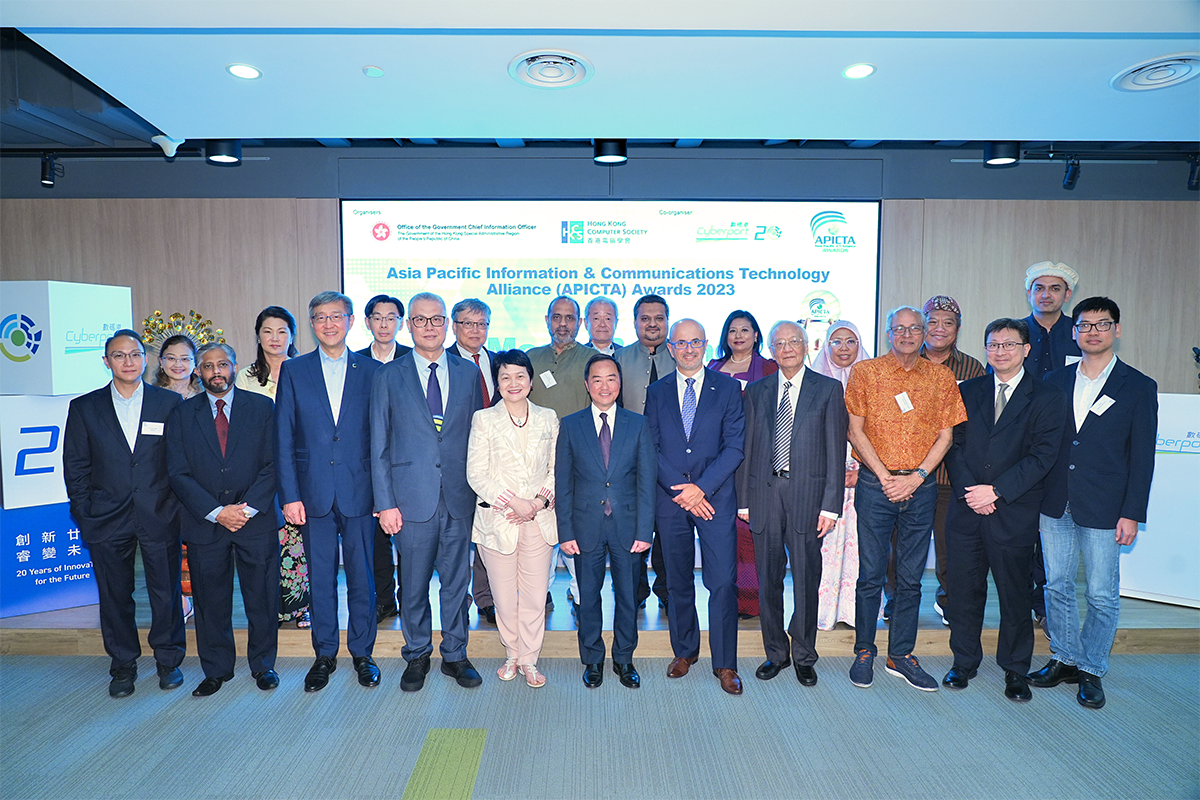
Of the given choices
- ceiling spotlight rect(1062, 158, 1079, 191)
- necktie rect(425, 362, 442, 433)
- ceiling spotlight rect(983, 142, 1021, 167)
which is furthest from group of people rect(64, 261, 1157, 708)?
ceiling spotlight rect(1062, 158, 1079, 191)

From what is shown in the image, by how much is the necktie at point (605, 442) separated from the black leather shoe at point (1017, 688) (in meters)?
2.10

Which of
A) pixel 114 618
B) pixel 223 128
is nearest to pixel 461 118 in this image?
pixel 223 128

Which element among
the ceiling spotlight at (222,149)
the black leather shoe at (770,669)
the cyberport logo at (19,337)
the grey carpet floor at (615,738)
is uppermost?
the ceiling spotlight at (222,149)

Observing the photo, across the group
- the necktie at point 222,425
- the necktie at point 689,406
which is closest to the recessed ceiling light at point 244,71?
the necktie at point 222,425

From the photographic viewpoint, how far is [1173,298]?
6.21 metres

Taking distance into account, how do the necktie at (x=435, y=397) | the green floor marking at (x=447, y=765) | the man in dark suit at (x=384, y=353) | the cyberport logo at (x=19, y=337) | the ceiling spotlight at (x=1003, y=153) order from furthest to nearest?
the ceiling spotlight at (x=1003, y=153), the cyberport logo at (x=19, y=337), the man in dark suit at (x=384, y=353), the necktie at (x=435, y=397), the green floor marking at (x=447, y=765)

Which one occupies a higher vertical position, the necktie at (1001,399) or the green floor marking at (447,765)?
the necktie at (1001,399)

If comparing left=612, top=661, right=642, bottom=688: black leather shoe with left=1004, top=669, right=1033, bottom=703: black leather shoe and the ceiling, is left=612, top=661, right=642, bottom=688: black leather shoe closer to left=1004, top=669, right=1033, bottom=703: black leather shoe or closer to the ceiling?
left=1004, top=669, right=1033, bottom=703: black leather shoe

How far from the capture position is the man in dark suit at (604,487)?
3.11m

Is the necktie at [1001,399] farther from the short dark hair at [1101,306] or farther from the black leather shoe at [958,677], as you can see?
the black leather shoe at [958,677]

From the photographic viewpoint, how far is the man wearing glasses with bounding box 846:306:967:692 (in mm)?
3137

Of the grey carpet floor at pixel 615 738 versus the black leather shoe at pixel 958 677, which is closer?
the grey carpet floor at pixel 615 738

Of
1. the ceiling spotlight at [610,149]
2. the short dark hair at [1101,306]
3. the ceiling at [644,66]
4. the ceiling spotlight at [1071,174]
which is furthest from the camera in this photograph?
Answer: the ceiling spotlight at [1071,174]

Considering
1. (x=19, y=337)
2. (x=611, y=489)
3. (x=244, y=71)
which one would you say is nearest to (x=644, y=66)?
(x=244, y=71)
